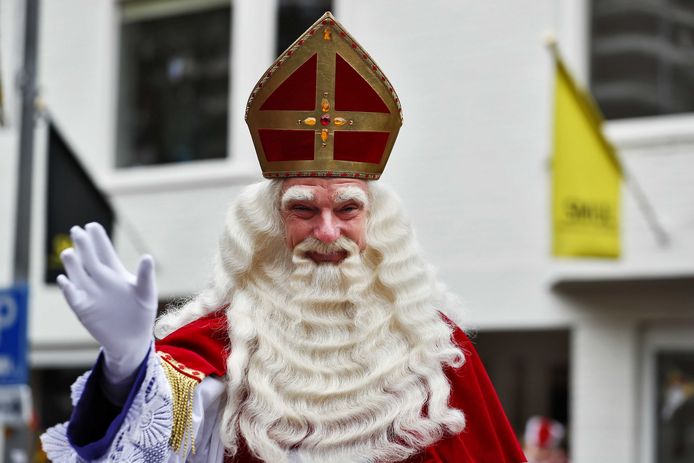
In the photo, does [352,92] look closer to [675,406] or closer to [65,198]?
[675,406]

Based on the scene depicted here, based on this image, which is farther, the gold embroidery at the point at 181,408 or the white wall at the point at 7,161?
the white wall at the point at 7,161

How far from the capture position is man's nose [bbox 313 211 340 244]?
12.8 ft

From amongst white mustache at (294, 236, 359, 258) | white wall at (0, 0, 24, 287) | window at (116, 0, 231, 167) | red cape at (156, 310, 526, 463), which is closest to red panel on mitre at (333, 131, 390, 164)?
white mustache at (294, 236, 359, 258)

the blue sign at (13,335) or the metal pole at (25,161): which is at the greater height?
the metal pole at (25,161)

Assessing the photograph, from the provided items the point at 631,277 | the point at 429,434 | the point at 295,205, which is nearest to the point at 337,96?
the point at 295,205

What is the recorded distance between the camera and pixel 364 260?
4.05 metres

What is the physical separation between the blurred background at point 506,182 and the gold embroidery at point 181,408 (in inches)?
202

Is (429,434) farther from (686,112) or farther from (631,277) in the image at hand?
(686,112)

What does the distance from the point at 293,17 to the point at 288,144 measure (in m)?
7.39

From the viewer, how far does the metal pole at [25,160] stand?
8.61 meters

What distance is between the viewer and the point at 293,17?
11.2 metres

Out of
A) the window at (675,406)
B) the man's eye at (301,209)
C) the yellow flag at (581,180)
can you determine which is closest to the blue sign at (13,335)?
the yellow flag at (581,180)

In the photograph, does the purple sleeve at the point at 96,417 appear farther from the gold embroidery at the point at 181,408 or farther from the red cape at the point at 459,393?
the red cape at the point at 459,393

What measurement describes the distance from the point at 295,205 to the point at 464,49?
637cm
